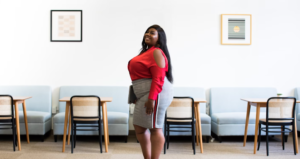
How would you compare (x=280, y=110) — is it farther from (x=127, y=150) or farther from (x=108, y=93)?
(x=108, y=93)

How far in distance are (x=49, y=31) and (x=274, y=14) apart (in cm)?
417

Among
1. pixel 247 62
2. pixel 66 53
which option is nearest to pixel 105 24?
pixel 66 53

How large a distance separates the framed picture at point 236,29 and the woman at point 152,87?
2.77 m

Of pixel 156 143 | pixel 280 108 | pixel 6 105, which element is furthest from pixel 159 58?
pixel 6 105

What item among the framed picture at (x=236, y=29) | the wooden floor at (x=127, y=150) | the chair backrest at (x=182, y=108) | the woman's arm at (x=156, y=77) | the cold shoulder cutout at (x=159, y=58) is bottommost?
the wooden floor at (x=127, y=150)

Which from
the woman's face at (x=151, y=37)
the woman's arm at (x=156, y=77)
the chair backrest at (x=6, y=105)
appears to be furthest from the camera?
the chair backrest at (x=6, y=105)

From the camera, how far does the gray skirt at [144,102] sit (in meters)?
2.02

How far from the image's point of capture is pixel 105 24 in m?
4.55

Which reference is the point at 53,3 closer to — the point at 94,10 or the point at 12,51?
the point at 94,10

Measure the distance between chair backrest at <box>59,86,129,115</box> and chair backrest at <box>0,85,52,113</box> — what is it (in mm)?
224

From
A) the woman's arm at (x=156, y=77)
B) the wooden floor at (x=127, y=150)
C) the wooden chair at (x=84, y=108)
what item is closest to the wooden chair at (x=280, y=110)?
the wooden floor at (x=127, y=150)

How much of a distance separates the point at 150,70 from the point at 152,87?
0.47 ft

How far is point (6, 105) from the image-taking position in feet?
10.8

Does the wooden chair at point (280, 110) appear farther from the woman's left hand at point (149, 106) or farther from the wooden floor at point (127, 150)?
the woman's left hand at point (149, 106)
